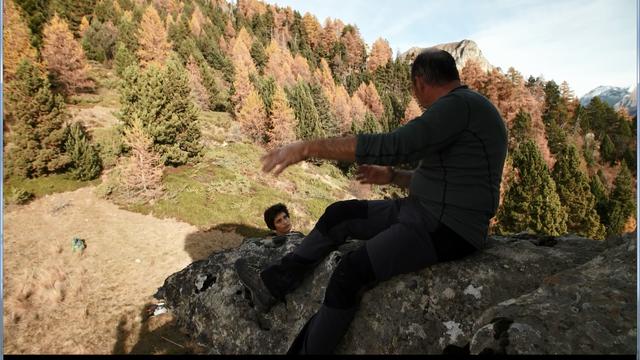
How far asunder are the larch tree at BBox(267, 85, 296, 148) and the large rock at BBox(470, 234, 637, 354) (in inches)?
1503

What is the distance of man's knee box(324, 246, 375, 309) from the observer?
9.61ft

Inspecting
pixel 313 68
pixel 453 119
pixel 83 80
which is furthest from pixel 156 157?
pixel 313 68

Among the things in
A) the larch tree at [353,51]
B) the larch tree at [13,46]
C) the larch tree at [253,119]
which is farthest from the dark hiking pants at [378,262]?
the larch tree at [353,51]

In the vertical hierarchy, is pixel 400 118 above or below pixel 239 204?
above

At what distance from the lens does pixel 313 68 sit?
85625mm

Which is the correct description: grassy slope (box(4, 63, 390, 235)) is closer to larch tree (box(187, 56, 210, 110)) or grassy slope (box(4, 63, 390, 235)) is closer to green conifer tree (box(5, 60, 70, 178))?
green conifer tree (box(5, 60, 70, 178))

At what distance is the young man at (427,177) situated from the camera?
260cm

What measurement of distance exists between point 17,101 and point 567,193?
40230mm

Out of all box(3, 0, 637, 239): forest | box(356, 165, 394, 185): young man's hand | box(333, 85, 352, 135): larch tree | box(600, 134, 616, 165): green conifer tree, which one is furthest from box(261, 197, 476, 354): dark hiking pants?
box(600, 134, 616, 165): green conifer tree

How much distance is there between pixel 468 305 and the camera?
9.75 ft

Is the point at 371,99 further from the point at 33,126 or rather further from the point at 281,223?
the point at 281,223

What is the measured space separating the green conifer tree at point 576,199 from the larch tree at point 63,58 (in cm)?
4621

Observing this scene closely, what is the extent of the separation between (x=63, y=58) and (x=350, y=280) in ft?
139

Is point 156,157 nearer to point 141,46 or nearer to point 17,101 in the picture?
point 17,101
